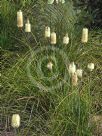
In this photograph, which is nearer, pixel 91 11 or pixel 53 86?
pixel 53 86

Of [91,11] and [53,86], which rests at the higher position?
[91,11]

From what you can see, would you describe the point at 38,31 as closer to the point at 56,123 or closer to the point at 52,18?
the point at 52,18

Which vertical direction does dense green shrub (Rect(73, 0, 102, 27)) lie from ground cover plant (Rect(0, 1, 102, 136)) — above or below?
above

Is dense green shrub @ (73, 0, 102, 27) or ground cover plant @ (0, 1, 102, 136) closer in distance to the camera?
ground cover plant @ (0, 1, 102, 136)

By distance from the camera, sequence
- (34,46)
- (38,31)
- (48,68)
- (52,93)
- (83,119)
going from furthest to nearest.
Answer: (38,31) < (34,46) < (48,68) < (52,93) < (83,119)

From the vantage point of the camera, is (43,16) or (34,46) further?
(43,16)

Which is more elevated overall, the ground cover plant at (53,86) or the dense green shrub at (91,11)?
the dense green shrub at (91,11)

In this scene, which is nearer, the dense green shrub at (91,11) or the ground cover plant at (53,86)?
the ground cover plant at (53,86)

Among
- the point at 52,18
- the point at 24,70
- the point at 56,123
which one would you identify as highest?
the point at 52,18

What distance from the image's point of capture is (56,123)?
13.8 ft

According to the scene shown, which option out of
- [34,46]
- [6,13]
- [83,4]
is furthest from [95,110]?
[6,13]

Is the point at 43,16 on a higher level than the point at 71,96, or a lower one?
higher

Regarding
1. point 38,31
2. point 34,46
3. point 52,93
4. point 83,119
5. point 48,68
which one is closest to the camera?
point 83,119

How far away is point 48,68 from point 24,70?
0.25 meters
